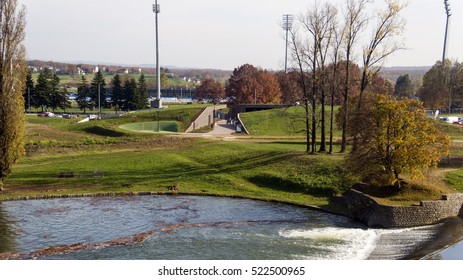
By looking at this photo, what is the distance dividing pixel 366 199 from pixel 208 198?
1122cm

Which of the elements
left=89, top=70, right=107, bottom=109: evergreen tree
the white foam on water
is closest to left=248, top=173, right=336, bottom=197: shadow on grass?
the white foam on water

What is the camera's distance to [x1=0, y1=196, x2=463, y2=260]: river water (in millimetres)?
21812

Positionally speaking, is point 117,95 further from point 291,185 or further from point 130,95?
point 291,185

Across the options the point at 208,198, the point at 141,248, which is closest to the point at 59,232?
the point at 141,248

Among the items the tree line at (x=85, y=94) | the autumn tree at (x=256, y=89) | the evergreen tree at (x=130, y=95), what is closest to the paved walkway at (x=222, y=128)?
the autumn tree at (x=256, y=89)

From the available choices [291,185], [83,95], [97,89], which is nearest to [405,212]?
[291,185]

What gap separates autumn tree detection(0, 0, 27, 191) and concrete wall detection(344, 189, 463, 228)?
24247 millimetres

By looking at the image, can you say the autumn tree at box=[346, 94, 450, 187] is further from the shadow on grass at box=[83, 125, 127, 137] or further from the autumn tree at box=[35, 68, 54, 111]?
the autumn tree at box=[35, 68, 54, 111]

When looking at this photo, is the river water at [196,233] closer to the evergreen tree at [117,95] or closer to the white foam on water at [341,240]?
the white foam on water at [341,240]

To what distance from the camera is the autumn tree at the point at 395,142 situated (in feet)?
94.8

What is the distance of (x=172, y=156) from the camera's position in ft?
145

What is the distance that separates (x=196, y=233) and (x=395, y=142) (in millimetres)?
13584

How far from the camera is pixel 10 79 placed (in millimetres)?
33375

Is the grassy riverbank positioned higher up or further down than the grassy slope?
further down
